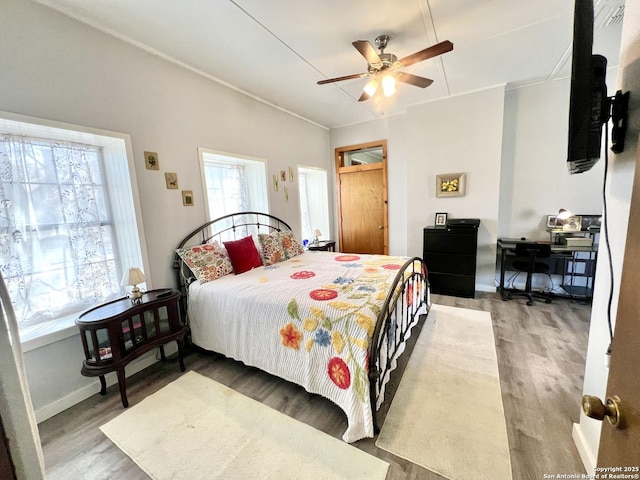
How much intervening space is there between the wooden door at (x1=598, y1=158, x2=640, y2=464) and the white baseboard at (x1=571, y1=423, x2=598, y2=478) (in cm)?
106

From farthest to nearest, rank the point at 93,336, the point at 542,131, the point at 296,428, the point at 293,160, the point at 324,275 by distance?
the point at 293,160 < the point at 542,131 < the point at 324,275 < the point at 93,336 < the point at 296,428

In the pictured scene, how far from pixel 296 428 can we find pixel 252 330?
0.75m

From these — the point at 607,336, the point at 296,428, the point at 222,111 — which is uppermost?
the point at 222,111

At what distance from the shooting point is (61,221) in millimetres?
1956

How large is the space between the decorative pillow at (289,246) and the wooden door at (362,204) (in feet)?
5.99

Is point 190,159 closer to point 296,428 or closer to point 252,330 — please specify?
point 252,330

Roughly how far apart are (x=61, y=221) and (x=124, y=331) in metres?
0.96

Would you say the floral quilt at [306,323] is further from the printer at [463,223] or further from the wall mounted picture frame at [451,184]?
the wall mounted picture frame at [451,184]

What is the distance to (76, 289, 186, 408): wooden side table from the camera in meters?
1.81

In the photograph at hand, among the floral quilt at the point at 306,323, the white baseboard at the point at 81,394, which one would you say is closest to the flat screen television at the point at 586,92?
the floral quilt at the point at 306,323

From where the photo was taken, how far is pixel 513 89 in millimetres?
3518

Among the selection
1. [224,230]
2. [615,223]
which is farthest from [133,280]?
[615,223]

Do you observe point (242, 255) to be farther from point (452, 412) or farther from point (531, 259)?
point (531, 259)

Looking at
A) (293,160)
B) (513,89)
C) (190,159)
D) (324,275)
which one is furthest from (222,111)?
(513,89)
